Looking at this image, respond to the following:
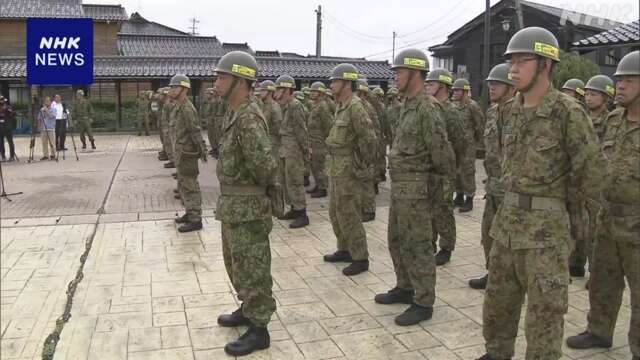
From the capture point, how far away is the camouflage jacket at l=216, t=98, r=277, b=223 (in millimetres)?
4035

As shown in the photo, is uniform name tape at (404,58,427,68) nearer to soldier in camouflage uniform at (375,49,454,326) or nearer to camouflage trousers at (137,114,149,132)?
soldier in camouflage uniform at (375,49,454,326)

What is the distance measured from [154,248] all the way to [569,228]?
506 cm

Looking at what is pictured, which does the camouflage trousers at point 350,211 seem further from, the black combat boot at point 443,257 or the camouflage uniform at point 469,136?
the camouflage uniform at point 469,136

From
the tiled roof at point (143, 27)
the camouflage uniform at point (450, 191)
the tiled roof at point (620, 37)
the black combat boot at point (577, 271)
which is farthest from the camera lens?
the tiled roof at point (143, 27)

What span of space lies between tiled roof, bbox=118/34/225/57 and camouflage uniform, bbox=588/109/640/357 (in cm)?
3127

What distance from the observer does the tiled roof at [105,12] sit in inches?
1260

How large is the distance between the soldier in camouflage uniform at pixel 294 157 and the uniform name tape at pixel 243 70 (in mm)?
4120

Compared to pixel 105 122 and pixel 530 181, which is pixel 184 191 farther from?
pixel 105 122

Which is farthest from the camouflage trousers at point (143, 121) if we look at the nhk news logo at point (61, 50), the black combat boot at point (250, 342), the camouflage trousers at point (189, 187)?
the nhk news logo at point (61, 50)

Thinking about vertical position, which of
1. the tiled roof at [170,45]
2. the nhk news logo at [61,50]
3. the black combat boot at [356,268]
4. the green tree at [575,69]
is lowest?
the black combat boot at [356,268]

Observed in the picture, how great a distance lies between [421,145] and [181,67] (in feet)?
77.3

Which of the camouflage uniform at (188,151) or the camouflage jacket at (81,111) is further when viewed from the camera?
the camouflage jacket at (81,111)

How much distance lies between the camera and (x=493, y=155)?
5898 mm

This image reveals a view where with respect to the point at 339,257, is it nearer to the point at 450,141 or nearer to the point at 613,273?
the point at 450,141
